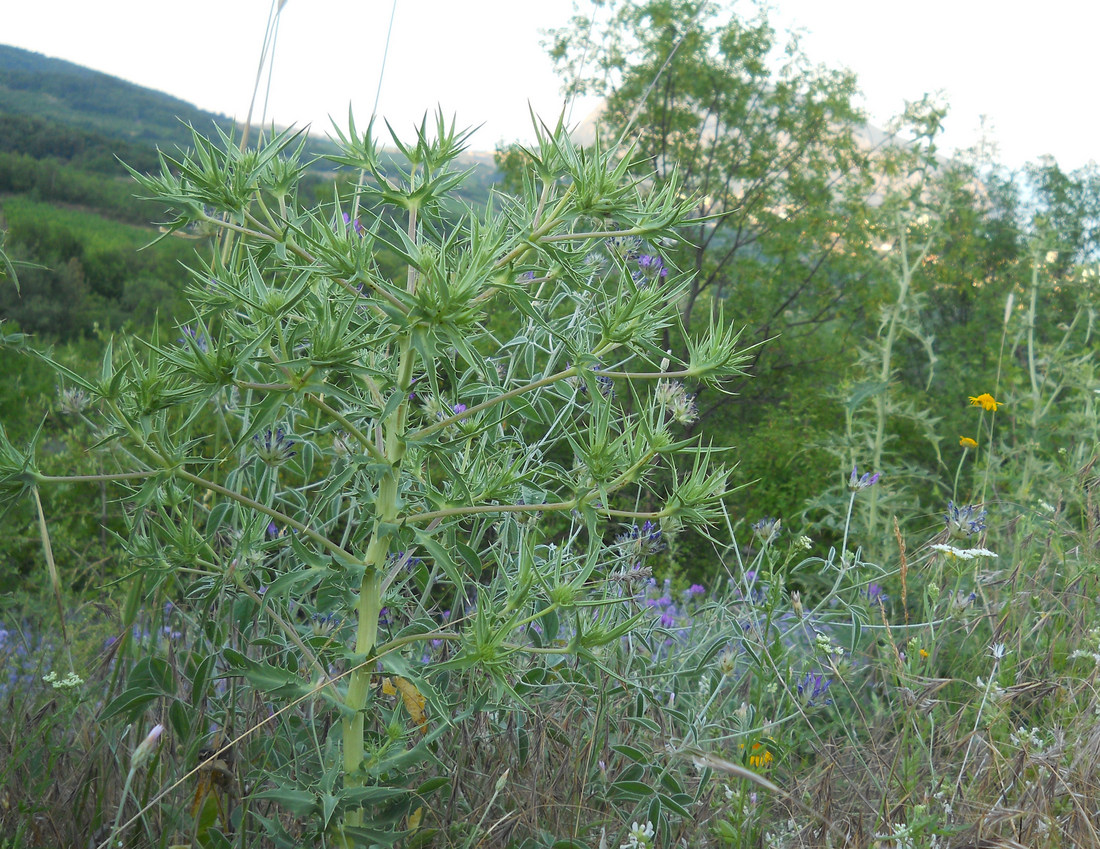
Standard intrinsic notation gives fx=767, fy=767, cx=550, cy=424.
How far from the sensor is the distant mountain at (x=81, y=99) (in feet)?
48.1

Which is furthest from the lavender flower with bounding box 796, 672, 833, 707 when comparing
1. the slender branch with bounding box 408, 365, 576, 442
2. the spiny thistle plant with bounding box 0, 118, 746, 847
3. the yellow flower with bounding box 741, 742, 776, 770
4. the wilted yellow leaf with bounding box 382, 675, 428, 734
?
the slender branch with bounding box 408, 365, 576, 442

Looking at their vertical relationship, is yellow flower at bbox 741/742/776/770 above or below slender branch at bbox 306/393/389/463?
below

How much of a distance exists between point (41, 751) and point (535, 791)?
1111 millimetres

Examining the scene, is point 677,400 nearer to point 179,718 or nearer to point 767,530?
point 767,530

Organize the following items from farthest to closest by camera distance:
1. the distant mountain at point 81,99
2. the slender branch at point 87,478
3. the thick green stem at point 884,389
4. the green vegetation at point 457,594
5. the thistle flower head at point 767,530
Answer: the distant mountain at point 81,99 < the thick green stem at point 884,389 < the thistle flower head at point 767,530 < the green vegetation at point 457,594 < the slender branch at point 87,478

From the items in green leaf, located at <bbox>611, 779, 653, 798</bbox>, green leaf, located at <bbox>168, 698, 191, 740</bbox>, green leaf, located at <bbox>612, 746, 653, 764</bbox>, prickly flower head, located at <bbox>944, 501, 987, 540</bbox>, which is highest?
prickly flower head, located at <bbox>944, 501, 987, 540</bbox>

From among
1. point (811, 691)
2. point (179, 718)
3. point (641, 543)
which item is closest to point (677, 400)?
point (641, 543)

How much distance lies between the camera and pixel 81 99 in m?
18.0

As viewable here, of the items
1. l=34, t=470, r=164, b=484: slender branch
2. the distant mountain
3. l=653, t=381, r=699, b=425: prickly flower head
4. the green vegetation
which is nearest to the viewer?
l=34, t=470, r=164, b=484: slender branch

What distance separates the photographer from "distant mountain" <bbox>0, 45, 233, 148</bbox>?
14664mm

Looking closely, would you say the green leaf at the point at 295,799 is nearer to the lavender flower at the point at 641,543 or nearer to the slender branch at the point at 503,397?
the slender branch at the point at 503,397

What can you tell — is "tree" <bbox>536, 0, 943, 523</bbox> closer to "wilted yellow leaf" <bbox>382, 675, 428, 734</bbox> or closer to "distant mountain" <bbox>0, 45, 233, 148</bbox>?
"wilted yellow leaf" <bbox>382, 675, 428, 734</bbox>

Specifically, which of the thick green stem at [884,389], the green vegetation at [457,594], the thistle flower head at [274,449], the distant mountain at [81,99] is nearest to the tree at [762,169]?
the thick green stem at [884,389]

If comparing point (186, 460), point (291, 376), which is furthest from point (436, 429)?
Answer: point (186, 460)
